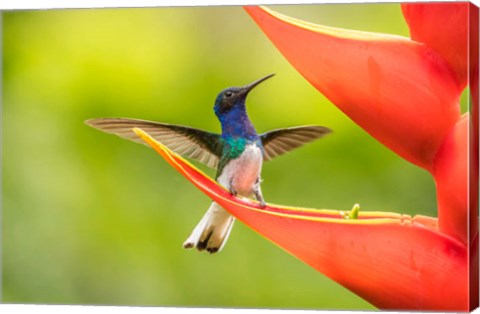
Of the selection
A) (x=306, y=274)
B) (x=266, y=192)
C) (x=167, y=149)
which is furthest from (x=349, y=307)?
(x=167, y=149)

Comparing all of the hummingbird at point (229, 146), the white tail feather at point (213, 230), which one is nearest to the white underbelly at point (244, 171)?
the hummingbird at point (229, 146)

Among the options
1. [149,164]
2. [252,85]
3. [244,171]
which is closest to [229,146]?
[244,171]

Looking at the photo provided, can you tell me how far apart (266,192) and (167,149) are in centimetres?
37

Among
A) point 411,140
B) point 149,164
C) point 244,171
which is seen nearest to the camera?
point 411,140

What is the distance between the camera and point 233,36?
12.8ft

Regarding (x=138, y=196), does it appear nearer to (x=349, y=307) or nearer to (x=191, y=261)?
(x=191, y=261)

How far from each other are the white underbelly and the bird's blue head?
138 millimetres

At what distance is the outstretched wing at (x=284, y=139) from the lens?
3.84 m

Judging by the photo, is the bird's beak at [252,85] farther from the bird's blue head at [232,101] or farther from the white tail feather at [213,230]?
the white tail feather at [213,230]

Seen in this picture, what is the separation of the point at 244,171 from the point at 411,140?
584 mm

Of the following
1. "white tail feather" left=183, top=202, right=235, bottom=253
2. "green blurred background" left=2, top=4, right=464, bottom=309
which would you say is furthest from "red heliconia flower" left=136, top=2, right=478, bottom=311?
"white tail feather" left=183, top=202, right=235, bottom=253

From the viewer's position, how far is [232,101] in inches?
153

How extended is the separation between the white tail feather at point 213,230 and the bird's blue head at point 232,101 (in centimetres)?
32

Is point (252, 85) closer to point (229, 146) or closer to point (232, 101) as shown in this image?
point (232, 101)
